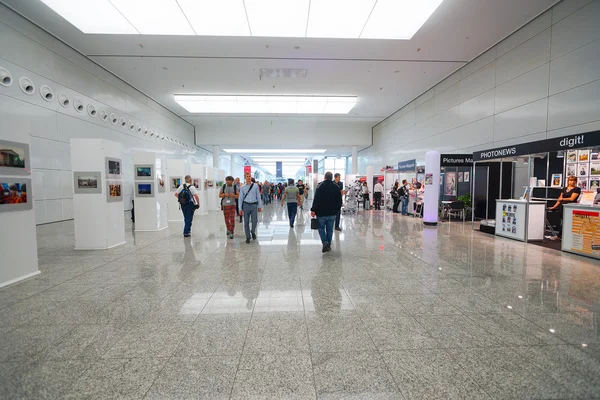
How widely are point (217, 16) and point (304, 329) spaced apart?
9592mm

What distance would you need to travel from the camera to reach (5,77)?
28.8 feet

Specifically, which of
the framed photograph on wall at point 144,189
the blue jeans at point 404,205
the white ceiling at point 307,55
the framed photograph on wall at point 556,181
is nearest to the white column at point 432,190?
the framed photograph on wall at point 556,181

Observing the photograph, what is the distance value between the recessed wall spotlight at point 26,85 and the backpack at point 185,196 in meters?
6.47

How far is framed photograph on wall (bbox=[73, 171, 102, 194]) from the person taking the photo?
688cm

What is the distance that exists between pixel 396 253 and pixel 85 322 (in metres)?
5.77

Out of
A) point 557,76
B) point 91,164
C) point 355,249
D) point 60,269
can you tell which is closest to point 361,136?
point 557,76

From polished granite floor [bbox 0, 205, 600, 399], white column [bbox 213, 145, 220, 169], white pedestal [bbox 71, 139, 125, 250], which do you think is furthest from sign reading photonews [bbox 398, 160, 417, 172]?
white column [bbox 213, 145, 220, 169]

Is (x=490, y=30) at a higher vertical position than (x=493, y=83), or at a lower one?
higher

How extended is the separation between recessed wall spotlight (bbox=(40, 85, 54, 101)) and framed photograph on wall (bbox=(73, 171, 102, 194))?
5705mm

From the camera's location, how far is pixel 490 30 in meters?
10.1

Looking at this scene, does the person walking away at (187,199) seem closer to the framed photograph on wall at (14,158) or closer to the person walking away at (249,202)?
the person walking away at (249,202)

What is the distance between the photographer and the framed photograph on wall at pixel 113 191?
23.5ft

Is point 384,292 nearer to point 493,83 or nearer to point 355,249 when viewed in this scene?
point 355,249

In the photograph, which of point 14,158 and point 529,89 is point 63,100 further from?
point 529,89
